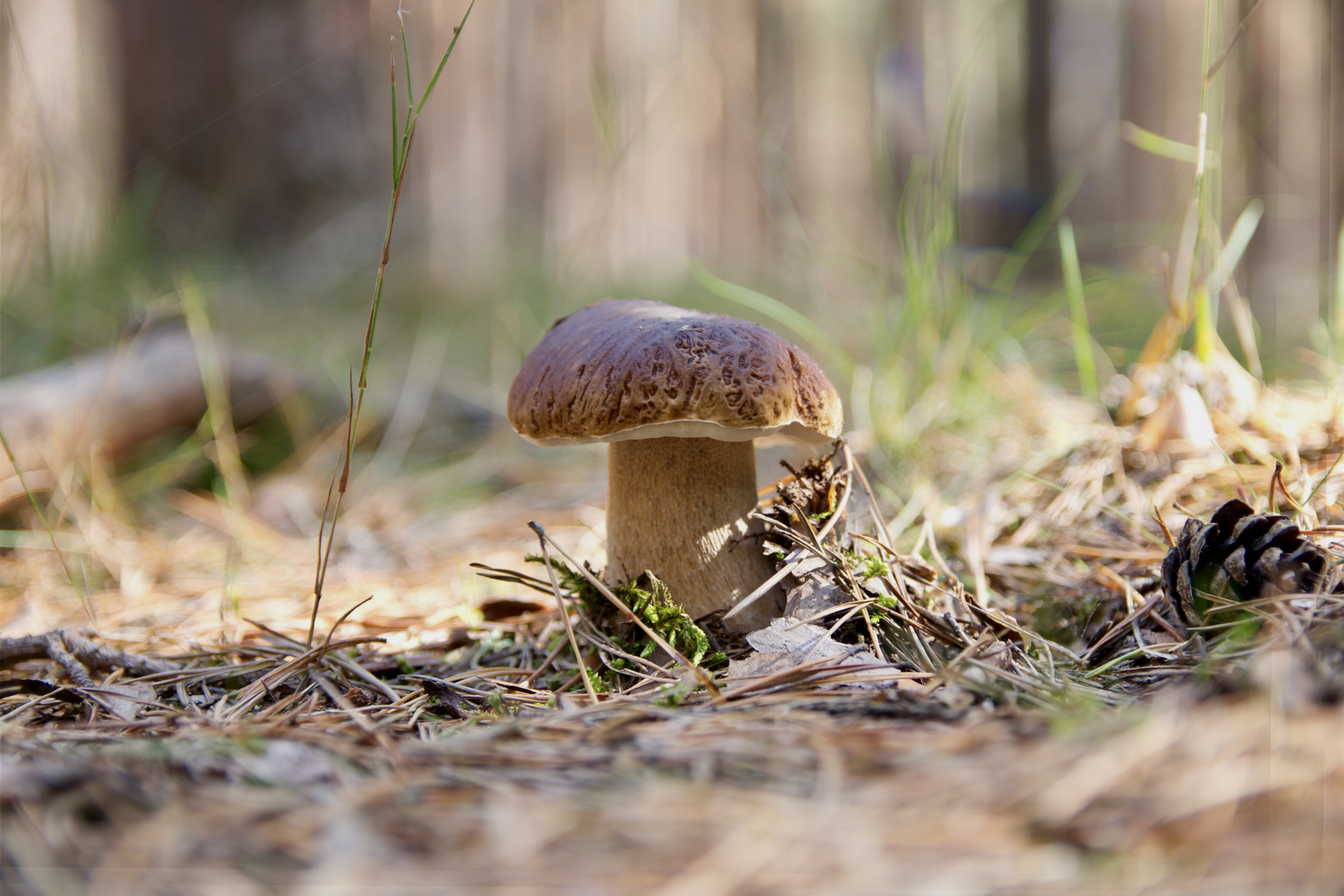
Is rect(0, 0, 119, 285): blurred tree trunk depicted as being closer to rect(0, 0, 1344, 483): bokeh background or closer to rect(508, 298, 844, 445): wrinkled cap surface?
rect(0, 0, 1344, 483): bokeh background

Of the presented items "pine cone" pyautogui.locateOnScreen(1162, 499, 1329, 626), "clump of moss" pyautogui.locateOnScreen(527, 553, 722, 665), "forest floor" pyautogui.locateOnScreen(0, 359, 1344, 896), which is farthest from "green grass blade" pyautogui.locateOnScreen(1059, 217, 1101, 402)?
"clump of moss" pyautogui.locateOnScreen(527, 553, 722, 665)

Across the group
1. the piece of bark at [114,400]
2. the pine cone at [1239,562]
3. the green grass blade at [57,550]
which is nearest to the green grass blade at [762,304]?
the pine cone at [1239,562]

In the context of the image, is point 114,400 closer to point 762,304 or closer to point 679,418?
point 762,304

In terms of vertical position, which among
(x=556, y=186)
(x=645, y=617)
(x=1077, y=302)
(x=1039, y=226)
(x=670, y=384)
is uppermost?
(x=556, y=186)

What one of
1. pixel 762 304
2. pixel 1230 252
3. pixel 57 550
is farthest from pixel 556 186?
pixel 57 550

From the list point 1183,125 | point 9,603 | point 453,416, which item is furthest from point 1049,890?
point 1183,125

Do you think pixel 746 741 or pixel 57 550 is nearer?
pixel 746 741

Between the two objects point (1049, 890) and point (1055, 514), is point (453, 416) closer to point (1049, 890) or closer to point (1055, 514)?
point (1055, 514)
